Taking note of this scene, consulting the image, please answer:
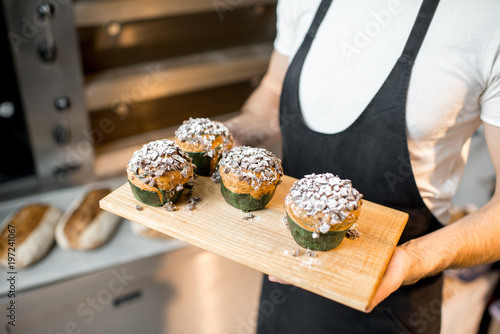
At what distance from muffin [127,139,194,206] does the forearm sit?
743 mm

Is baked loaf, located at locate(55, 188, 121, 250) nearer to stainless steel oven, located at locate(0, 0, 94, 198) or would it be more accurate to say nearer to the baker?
stainless steel oven, located at locate(0, 0, 94, 198)

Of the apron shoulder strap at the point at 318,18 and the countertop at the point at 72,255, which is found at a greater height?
the apron shoulder strap at the point at 318,18

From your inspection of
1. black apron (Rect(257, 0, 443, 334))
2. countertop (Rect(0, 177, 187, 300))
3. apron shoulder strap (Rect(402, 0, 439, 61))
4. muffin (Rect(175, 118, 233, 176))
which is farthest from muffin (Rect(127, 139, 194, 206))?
countertop (Rect(0, 177, 187, 300))

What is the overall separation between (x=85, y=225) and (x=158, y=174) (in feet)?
3.56

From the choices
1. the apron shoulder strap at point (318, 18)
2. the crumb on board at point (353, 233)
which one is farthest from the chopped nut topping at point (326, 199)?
the apron shoulder strap at point (318, 18)

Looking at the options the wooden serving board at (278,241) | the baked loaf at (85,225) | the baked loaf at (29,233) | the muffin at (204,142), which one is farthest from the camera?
the baked loaf at (85,225)

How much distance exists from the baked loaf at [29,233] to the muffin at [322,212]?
1.47 meters

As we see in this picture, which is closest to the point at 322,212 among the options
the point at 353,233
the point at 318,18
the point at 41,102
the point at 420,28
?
the point at 353,233

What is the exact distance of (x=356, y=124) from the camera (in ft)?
4.87

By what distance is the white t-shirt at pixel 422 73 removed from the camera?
50.3 inches

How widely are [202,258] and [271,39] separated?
1.69 metres

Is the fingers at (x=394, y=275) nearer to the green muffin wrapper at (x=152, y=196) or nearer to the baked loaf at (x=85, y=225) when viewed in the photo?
the green muffin wrapper at (x=152, y=196)

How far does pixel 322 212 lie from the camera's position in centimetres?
120

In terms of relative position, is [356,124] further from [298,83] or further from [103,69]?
[103,69]
